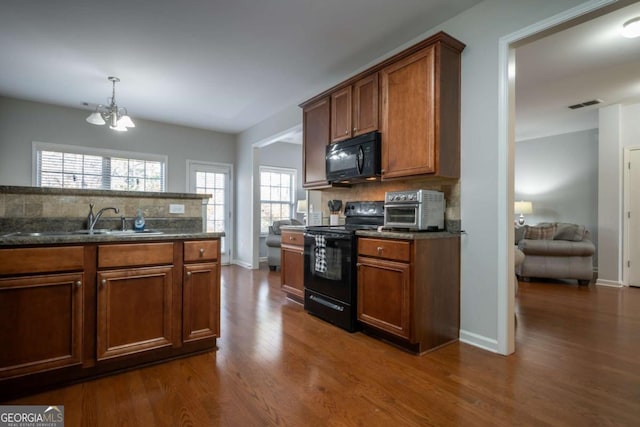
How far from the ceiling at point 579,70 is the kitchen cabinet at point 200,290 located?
3.35 meters

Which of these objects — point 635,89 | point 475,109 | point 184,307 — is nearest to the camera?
point 184,307

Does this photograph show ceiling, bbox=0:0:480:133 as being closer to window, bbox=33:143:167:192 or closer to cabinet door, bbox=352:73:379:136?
cabinet door, bbox=352:73:379:136

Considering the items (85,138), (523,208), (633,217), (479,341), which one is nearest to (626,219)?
(633,217)

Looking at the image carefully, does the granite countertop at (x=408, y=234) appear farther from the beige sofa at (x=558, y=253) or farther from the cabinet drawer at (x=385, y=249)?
the beige sofa at (x=558, y=253)

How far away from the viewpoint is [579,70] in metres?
3.69

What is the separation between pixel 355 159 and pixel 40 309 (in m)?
2.59

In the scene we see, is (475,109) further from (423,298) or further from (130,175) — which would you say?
(130,175)

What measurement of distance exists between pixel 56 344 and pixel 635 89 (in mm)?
6650

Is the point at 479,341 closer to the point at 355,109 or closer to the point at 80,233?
the point at 355,109

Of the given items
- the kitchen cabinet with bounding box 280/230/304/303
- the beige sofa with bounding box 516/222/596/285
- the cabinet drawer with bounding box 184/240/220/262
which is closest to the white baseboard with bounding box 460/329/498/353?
the kitchen cabinet with bounding box 280/230/304/303

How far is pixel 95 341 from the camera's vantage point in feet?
6.44

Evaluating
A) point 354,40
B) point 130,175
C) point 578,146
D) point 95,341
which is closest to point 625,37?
point 354,40

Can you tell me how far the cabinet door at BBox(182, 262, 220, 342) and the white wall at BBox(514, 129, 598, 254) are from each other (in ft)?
21.5

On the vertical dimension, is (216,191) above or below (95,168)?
below
